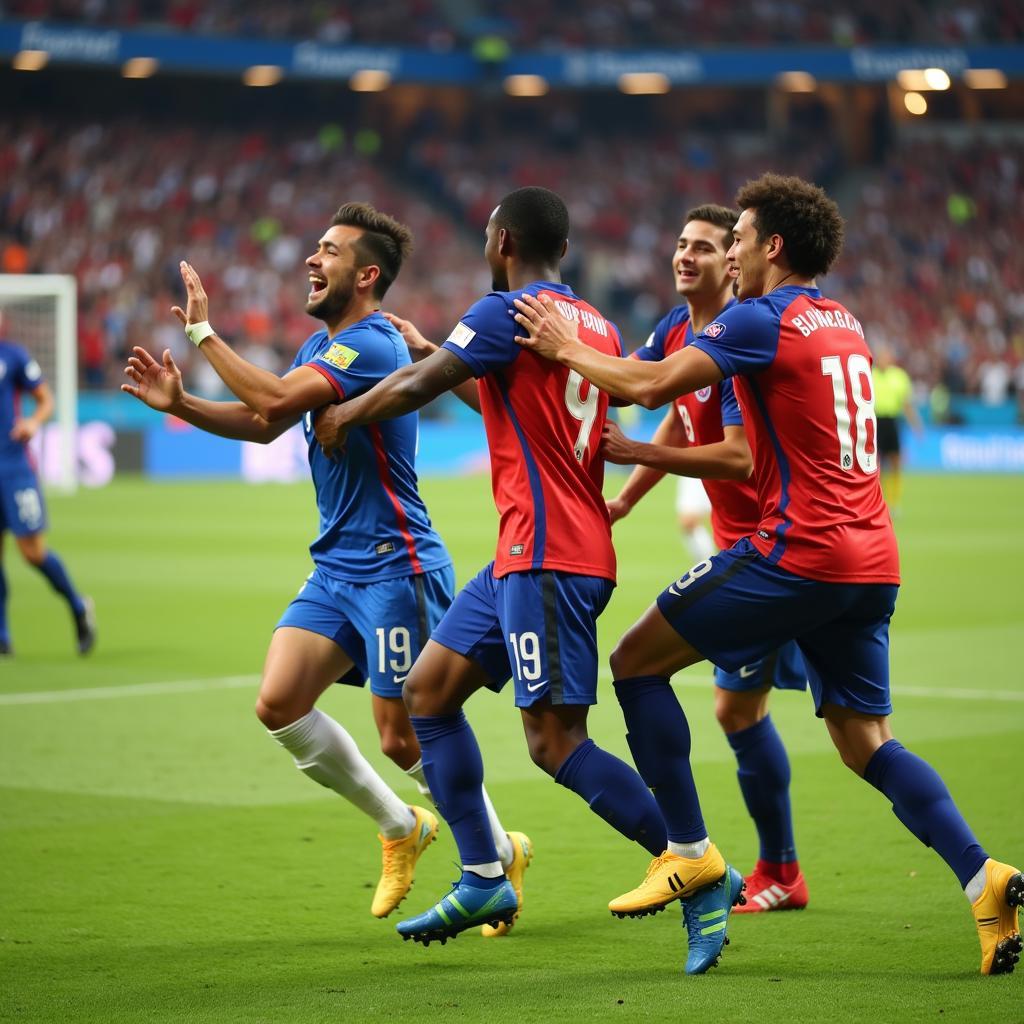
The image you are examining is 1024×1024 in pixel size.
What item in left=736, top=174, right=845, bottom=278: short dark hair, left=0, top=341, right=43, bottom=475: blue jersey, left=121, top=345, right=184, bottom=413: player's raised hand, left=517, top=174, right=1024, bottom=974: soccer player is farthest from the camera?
left=0, top=341, right=43, bottom=475: blue jersey

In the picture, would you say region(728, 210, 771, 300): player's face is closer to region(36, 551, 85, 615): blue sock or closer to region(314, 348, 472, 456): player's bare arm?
region(314, 348, 472, 456): player's bare arm

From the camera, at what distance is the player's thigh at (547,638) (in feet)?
16.0

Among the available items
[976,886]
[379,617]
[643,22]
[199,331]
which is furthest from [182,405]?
[643,22]

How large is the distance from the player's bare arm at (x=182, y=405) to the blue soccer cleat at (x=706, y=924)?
199cm

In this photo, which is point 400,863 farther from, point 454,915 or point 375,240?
point 375,240

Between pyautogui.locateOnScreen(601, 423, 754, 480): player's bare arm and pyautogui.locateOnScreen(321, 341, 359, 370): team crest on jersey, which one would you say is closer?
pyautogui.locateOnScreen(601, 423, 754, 480): player's bare arm

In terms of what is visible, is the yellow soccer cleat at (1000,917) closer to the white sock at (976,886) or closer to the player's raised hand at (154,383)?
the white sock at (976,886)

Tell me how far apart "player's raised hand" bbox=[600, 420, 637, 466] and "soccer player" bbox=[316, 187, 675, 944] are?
A: 29 mm

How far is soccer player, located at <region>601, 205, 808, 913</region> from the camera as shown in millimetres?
5812

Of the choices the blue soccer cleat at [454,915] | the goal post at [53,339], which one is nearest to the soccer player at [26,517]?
the blue soccer cleat at [454,915]

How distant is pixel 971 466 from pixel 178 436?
645 inches

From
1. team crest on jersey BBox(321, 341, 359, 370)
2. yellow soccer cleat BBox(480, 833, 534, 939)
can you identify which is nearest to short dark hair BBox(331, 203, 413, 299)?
team crest on jersey BBox(321, 341, 359, 370)

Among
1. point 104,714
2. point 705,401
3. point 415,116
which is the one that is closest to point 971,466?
point 415,116

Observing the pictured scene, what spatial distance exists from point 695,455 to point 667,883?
136 centimetres
